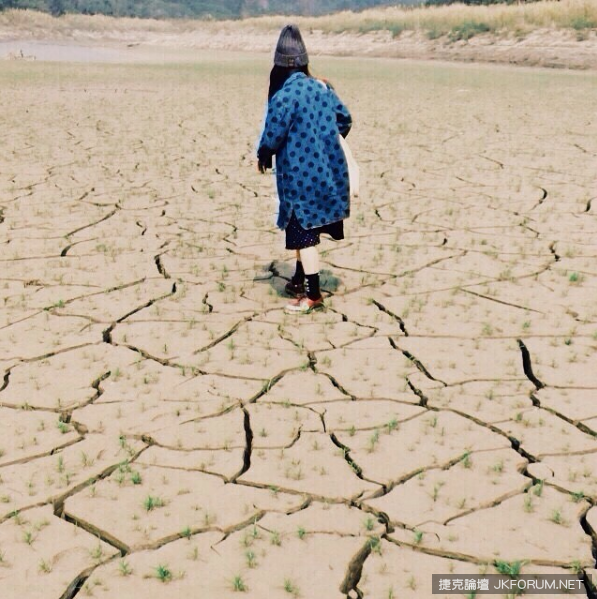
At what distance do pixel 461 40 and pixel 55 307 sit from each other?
69.9 feet

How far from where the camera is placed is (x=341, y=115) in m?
3.36

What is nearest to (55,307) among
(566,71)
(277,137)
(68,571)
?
(277,137)

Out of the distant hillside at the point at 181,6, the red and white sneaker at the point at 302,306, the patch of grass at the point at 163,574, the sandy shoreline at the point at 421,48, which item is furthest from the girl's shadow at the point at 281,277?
the distant hillside at the point at 181,6

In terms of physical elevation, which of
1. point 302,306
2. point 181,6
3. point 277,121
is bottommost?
point 302,306

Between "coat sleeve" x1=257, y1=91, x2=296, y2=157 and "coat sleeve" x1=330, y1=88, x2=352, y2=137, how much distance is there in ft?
0.67

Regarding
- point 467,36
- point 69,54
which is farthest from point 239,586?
point 69,54

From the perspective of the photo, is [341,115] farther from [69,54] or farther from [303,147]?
[69,54]

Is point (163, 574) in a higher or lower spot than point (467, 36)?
lower

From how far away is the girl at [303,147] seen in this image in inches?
127

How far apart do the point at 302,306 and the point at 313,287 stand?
9 cm

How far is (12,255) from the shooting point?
4422 millimetres

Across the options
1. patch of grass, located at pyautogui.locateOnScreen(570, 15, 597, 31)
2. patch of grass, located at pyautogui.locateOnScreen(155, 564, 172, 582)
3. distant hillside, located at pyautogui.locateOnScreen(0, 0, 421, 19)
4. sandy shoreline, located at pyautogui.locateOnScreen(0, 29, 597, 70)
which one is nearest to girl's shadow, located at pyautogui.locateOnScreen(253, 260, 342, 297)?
patch of grass, located at pyautogui.locateOnScreen(155, 564, 172, 582)

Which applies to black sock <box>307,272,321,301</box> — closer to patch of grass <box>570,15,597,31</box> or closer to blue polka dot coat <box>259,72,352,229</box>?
blue polka dot coat <box>259,72,352,229</box>

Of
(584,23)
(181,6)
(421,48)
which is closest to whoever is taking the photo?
(584,23)
